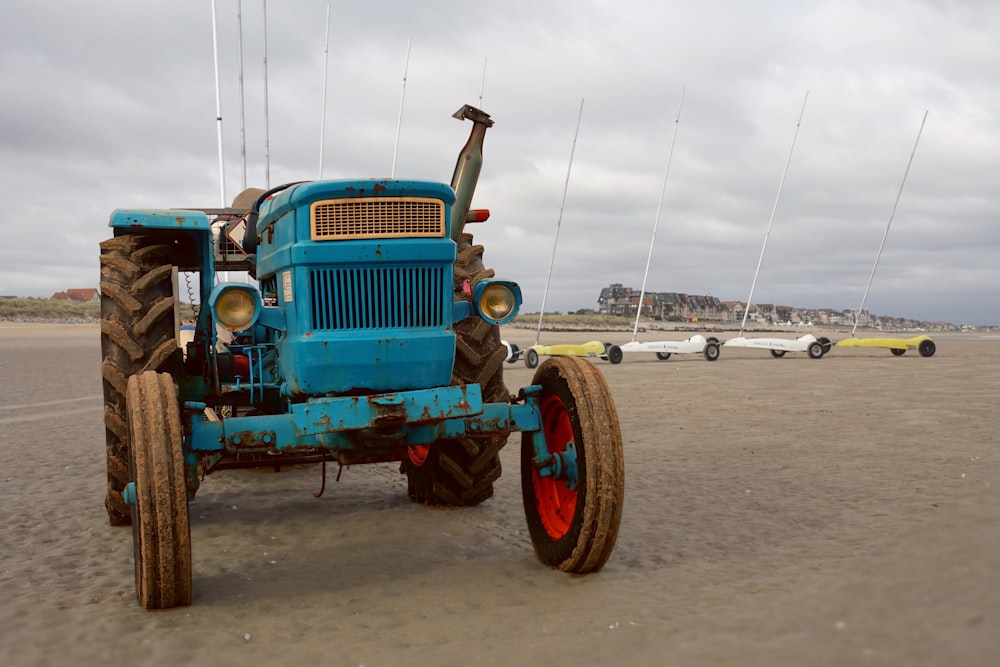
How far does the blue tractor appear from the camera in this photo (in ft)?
11.4

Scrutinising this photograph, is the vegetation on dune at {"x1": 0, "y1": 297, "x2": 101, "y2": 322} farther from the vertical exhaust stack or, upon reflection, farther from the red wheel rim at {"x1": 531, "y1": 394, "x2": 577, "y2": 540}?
the red wheel rim at {"x1": 531, "y1": 394, "x2": 577, "y2": 540}

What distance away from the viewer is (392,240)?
3.77 metres

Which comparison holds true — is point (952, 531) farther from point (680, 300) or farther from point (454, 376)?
point (680, 300)

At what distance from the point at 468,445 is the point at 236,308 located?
190 cm

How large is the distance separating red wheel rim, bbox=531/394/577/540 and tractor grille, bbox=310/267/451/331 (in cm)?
94

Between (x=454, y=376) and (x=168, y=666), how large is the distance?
234 centimetres

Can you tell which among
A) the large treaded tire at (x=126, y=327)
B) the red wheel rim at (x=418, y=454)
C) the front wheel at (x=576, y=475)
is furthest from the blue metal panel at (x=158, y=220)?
the front wheel at (x=576, y=475)

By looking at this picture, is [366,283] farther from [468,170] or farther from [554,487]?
[554,487]

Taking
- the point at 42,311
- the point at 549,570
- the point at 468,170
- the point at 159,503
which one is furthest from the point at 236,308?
the point at 42,311

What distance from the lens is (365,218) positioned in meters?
3.73

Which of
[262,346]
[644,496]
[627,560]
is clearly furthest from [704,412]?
[262,346]

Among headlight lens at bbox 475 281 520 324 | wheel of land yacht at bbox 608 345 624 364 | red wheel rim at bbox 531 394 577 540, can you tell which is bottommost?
wheel of land yacht at bbox 608 345 624 364

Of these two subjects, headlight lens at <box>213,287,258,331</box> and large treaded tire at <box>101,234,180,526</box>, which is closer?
headlight lens at <box>213,287,258,331</box>

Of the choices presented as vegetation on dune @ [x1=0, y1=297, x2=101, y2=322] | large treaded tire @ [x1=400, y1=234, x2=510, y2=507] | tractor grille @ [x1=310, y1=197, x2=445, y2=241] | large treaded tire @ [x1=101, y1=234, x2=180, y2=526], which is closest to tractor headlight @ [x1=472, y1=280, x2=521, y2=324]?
large treaded tire @ [x1=400, y1=234, x2=510, y2=507]
